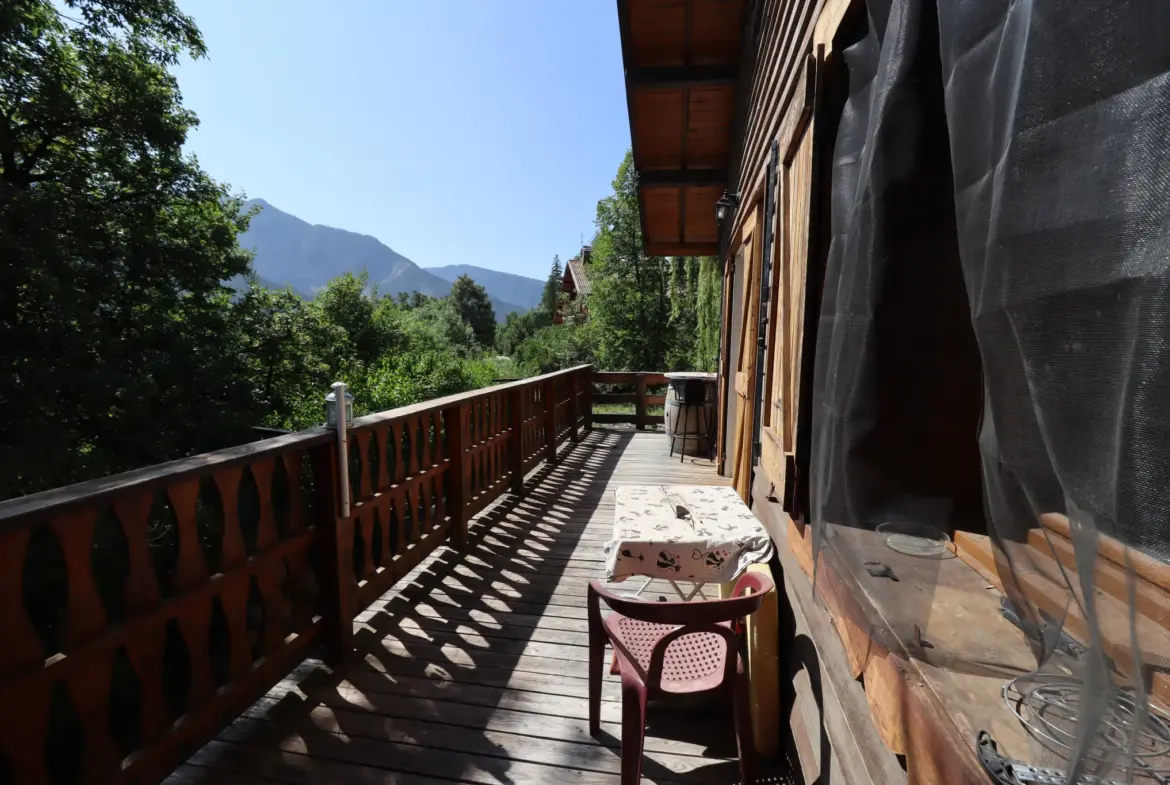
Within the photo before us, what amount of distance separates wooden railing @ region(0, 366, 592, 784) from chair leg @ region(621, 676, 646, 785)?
1289mm

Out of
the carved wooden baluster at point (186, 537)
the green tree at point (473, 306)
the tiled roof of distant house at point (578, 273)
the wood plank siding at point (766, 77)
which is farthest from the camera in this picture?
the green tree at point (473, 306)

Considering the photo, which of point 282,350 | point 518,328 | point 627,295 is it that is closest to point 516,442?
point 282,350

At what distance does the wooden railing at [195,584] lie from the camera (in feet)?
4.23

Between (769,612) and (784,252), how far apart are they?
1.39 m

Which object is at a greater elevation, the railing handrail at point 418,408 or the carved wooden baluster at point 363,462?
the railing handrail at point 418,408

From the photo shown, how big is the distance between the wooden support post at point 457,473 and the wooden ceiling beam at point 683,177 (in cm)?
380

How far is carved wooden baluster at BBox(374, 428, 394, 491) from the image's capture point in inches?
99.4

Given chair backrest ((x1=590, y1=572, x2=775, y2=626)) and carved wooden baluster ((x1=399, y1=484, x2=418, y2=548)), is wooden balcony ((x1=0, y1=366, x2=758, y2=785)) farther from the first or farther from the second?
chair backrest ((x1=590, y1=572, x2=775, y2=626))

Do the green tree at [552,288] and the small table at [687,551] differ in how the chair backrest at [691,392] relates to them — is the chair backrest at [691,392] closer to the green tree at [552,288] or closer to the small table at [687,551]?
the small table at [687,551]

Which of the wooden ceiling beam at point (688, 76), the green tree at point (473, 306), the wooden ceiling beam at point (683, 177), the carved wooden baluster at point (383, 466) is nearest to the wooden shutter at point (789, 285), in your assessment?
the carved wooden baluster at point (383, 466)

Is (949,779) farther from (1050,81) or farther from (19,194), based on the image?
(19,194)

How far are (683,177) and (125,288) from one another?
9623 mm

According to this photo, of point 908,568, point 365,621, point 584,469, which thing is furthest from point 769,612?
point 584,469

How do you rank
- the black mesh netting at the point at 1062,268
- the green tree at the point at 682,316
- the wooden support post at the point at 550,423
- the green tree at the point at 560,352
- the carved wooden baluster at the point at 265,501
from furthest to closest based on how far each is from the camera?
the green tree at the point at 560,352
the green tree at the point at 682,316
the wooden support post at the point at 550,423
the carved wooden baluster at the point at 265,501
the black mesh netting at the point at 1062,268
